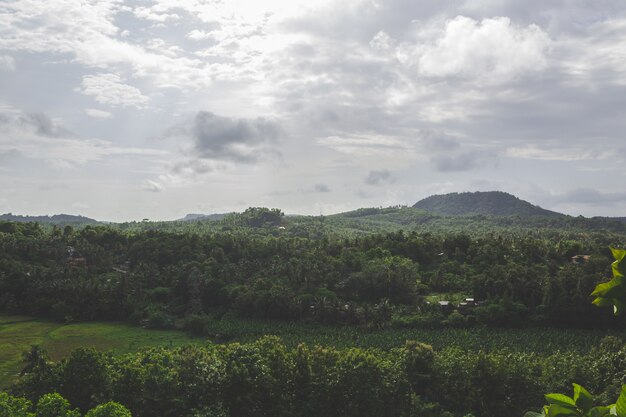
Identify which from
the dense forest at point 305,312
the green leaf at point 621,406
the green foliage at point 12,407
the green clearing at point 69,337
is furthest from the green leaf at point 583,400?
the green clearing at point 69,337

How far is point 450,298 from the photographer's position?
99188 millimetres

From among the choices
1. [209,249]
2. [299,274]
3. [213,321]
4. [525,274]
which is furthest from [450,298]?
[209,249]

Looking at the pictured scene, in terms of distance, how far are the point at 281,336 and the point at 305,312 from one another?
12290 millimetres

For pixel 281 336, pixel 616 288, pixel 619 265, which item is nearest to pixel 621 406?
pixel 616 288

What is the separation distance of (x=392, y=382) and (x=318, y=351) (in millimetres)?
8502

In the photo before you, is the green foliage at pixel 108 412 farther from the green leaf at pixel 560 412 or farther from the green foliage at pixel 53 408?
the green leaf at pixel 560 412

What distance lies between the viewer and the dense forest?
4691 cm

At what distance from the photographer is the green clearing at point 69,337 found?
7650 centimetres

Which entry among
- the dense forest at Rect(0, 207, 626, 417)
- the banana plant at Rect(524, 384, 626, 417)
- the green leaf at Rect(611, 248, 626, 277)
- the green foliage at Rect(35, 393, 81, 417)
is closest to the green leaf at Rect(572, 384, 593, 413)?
the banana plant at Rect(524, 384, 626, 417)

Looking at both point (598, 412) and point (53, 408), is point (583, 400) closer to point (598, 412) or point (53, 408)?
point (598, 412)

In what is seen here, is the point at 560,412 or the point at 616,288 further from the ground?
the point at 616,288

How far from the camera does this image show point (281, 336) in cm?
8450

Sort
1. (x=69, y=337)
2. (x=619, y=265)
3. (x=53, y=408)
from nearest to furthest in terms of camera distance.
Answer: (x=619, y=265) → (x=53, y=408) → (x=69, y=337)

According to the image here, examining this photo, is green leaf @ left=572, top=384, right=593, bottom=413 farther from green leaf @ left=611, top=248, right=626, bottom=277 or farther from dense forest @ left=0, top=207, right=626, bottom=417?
dense forest @ left=0, top=207, right=626, bottom=417
